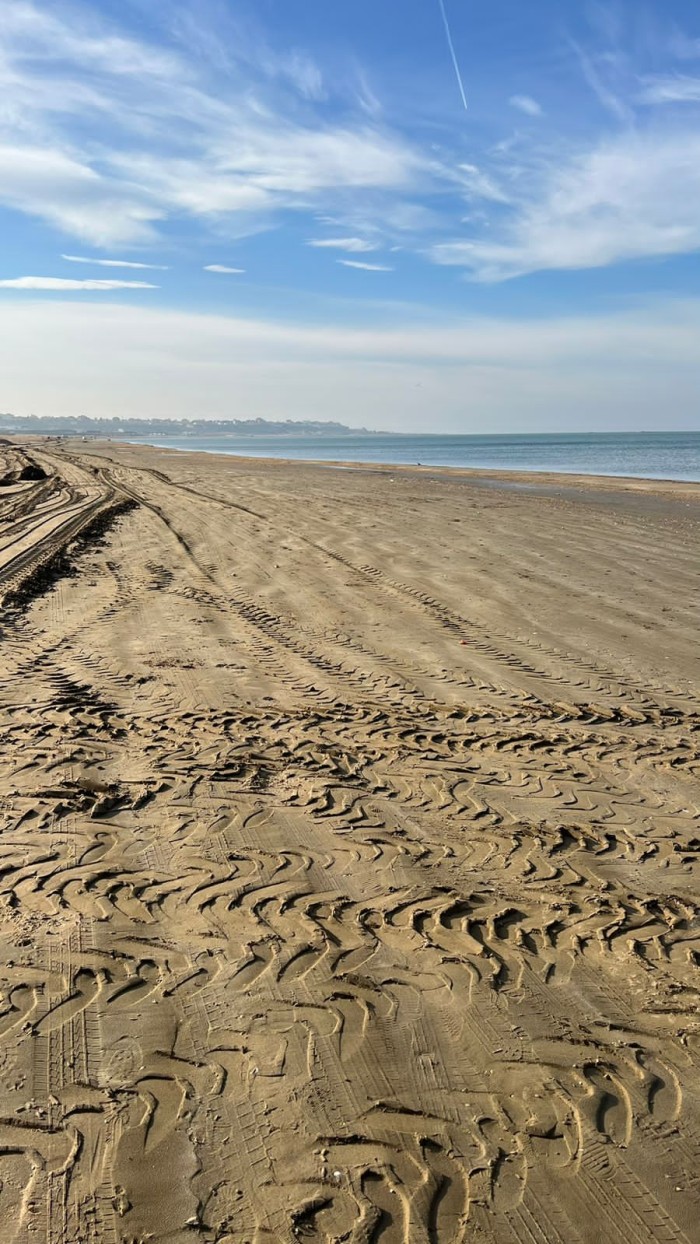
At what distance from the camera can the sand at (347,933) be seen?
2.44 metres

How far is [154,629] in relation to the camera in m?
8.70

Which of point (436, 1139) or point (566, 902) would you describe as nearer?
point (436, 1139)

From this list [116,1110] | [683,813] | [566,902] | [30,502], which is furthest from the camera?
[30,502]

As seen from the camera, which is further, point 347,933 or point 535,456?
point 535,456

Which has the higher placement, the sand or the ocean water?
the ocean water

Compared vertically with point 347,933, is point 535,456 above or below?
above

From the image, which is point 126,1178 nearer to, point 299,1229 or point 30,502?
point 299,1229

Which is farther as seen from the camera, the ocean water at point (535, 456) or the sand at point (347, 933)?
the ocean water at point (535, 456)

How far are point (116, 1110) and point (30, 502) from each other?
18223 mm

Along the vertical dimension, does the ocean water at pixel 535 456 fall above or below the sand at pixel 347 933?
above

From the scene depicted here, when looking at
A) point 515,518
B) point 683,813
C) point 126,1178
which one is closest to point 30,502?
point 515,518

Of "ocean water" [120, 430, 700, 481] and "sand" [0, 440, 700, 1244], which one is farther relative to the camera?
"ocean water" [120, 430, 700, 481]

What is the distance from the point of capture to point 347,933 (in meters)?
3.64

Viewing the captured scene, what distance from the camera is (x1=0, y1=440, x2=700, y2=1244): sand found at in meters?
2.44
